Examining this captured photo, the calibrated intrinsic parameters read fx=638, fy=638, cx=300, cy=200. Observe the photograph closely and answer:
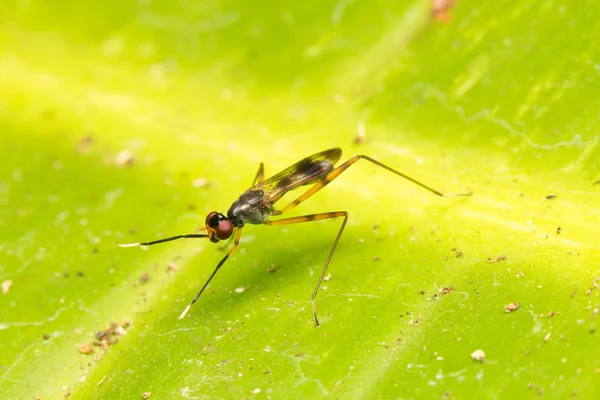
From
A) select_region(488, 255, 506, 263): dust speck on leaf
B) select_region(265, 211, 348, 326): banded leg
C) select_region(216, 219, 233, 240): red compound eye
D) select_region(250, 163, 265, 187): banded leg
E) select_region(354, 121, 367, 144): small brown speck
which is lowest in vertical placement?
select_region(488, 255, 506, 263): dust speck on leaf

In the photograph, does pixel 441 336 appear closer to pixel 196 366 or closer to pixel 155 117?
pixel 196 366

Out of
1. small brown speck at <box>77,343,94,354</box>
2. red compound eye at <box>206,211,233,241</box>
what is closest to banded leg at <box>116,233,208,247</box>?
red compound eye at <box>206,211,233,241</box>

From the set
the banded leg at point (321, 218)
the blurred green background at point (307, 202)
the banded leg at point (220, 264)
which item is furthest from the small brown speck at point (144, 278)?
the banded leg at point (321, 218)

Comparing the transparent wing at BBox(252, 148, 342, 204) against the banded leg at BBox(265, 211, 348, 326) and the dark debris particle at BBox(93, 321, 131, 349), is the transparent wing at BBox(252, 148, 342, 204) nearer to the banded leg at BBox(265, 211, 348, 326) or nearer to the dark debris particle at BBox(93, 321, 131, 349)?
the banded leg at BBox(265, 211, 348, 326)

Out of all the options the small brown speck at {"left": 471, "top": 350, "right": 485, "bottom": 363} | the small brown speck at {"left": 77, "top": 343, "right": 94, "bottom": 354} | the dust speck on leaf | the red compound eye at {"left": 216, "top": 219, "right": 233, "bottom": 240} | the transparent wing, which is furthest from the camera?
the transparent wing

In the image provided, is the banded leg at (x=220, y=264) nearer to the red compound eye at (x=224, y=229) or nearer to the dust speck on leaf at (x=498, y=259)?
the red compound eye at (x=224, y=229)

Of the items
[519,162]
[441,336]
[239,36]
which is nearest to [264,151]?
[239,36]

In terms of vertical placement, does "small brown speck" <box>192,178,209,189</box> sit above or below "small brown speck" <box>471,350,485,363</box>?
above

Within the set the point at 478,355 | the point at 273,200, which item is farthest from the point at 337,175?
the point at 478,355
